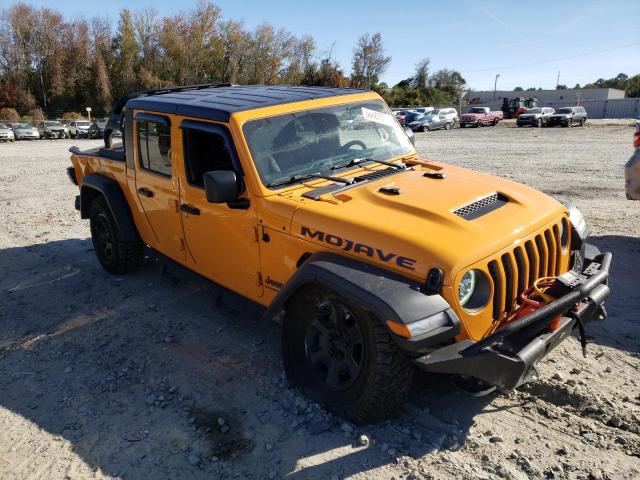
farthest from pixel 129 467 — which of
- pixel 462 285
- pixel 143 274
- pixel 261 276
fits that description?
pixel 143 274

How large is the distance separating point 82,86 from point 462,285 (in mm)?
61544

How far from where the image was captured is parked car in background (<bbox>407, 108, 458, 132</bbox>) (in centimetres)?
3309

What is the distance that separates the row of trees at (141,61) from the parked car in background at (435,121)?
21.2 meters

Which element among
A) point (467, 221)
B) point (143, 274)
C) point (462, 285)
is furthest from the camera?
point (143, 274)

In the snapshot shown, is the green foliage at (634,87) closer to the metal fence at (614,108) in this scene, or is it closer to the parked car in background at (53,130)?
the metal fence at (614,108)

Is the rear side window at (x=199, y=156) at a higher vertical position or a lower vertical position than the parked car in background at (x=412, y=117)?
higher

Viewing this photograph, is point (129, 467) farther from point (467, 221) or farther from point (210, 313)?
point (467, 221)

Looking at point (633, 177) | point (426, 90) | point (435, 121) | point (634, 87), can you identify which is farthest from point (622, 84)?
point (633, 177)

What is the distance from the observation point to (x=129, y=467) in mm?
2963

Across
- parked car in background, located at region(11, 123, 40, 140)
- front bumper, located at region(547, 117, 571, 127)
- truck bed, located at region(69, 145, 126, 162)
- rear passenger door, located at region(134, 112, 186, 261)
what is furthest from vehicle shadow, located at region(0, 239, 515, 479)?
front bumper, located at region(547, 117, 571, 127)

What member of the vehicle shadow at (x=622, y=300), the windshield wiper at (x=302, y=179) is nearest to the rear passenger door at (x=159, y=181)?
the windshield wiper at (x=302, y=179)

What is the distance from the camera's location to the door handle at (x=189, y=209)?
4.07 m

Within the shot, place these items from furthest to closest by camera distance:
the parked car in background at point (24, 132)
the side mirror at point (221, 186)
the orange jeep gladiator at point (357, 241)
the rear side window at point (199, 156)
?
1. the parked car in background at point (24, 132)
2. the rear side window at point (199, 156)
3. the side mirror at point (221, 186)
4. the orange jeep gladiator at point (357, 241)

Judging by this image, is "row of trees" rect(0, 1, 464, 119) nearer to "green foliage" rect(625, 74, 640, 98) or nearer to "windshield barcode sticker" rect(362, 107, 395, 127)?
"green foliage" rect(625, 74, 640, 98)
